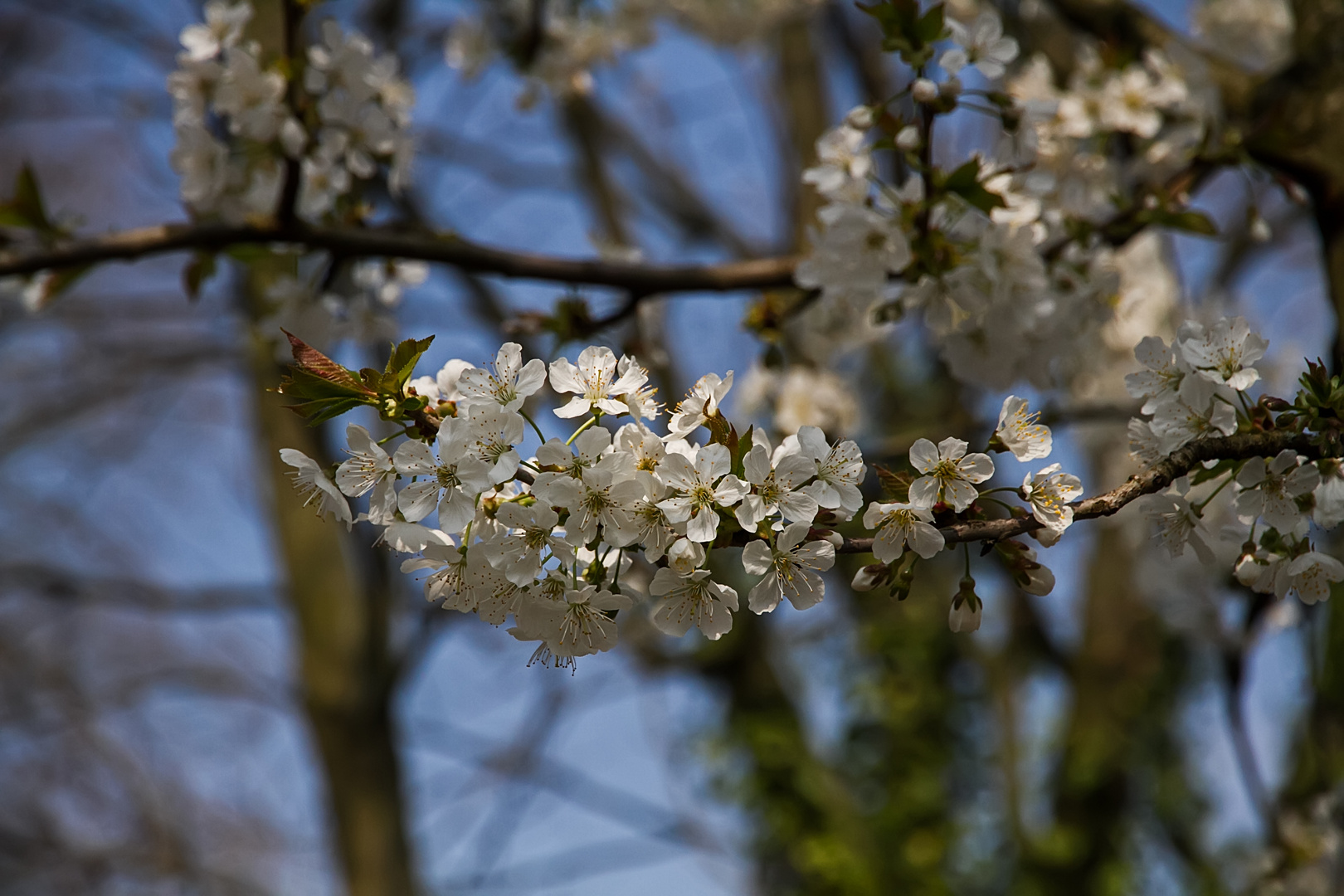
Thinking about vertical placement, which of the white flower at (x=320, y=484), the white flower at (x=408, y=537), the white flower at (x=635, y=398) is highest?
the white flower at (x=635, y=398)

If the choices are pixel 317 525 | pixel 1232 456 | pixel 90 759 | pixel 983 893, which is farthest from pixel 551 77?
pixel 90 759

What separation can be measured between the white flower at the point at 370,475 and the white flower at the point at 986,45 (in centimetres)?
109

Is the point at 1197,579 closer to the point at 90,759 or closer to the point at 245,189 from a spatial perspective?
the point at 245,189

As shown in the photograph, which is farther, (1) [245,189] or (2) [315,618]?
(2) [315,618]

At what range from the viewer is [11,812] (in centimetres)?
640

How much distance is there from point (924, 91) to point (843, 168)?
7.5 inches

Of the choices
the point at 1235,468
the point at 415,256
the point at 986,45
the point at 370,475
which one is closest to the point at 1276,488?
the point at 1235,468

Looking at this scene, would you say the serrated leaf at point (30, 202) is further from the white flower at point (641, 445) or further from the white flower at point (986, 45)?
the white flower at point (986, 45)

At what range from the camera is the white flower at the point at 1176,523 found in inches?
43.3

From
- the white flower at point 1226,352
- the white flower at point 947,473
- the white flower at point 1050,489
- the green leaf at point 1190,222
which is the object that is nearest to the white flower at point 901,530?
the white flower at point 947,473

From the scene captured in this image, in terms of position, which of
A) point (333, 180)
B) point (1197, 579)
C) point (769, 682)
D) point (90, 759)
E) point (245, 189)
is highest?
point (1197, 579)

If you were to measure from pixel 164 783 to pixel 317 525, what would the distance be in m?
3.74

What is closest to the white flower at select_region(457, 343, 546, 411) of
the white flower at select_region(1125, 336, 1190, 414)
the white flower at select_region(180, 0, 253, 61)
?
the white flower at select_region(1125, 336, 1190, 414)

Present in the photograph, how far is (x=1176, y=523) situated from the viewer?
1131mm
